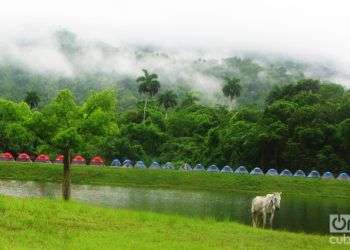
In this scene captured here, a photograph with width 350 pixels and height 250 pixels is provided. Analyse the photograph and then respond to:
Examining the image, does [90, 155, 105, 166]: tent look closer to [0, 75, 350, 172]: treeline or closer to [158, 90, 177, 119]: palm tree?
[0, 75, 350, 172]: treeline

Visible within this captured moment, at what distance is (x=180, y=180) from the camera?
8906cm

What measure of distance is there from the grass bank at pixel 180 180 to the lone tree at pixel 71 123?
39.1 meters

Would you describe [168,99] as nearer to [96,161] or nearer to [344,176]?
[96,161]

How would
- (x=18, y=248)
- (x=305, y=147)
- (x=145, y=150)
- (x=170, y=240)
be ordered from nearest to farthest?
(x=18, y=248) < (x=170, y=240) < (x=305, y=147) < (x=145, y=150)

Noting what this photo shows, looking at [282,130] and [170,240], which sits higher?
[282,130]

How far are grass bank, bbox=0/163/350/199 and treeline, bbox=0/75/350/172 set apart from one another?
6.24 metres

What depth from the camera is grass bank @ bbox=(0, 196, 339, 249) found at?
2022cm

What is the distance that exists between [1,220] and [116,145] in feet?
342

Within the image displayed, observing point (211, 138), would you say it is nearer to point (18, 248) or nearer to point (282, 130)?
point (282, 130)

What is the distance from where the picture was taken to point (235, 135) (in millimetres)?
120062

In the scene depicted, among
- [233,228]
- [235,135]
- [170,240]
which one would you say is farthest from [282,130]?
[170,240]

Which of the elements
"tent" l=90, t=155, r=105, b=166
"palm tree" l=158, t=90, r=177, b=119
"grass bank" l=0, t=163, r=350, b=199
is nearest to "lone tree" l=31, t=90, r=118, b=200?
"grass bank" l=0, t=163, r=350, b=199

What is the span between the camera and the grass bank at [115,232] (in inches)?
796

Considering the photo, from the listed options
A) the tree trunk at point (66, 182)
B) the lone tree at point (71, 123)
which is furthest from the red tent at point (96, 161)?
the lone tree at point (71, 123)
